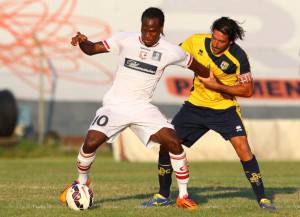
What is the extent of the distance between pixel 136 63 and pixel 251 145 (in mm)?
15079

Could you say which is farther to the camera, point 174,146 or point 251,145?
point 251,145

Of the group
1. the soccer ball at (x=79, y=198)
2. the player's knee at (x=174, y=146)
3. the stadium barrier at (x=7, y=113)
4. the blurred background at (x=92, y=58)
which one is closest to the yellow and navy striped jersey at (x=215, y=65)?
the player's knee at (x=174, y=146)

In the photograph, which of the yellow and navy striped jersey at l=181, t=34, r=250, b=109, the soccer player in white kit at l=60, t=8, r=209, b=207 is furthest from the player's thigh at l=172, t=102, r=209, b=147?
the soccer player in white kit at l=60, t=8, r=209, b=207

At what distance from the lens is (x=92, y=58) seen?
33156 mm

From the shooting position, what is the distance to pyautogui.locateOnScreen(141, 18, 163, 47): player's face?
10945mm

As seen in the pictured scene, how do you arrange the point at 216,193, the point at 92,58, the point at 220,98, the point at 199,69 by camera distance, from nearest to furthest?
the point at 199,69
the point at 220,98
the point at 216,193
the point at 92,58

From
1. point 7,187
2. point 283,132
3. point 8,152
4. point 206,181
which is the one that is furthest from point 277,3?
point 7,187

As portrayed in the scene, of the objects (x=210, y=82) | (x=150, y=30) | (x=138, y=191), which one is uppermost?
(x=150, y=30)

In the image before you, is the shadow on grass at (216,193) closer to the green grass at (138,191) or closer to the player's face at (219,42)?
the green grass at (138,191)

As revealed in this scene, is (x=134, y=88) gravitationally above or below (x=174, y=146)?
above

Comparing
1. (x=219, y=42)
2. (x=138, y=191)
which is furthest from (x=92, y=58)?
(x=219, y=42)

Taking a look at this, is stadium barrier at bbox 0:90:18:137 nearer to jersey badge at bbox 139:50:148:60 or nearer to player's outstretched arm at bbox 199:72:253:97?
player's outstretched arm at bbox 199:72:253:97

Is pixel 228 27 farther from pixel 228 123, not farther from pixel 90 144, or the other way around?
pixel 90 144

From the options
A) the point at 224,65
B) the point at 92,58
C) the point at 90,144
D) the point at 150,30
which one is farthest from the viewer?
the point at 92,58
